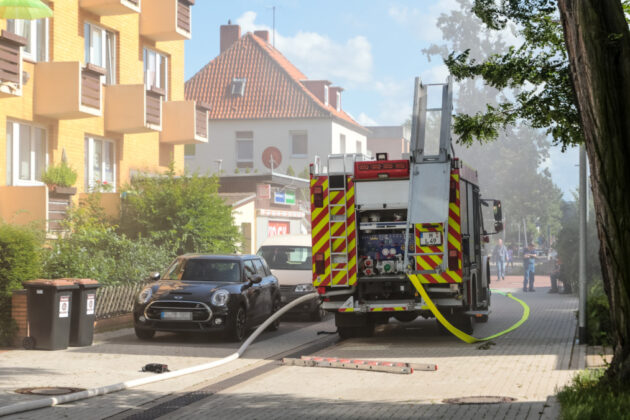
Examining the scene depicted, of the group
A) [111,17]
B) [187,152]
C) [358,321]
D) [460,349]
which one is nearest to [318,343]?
[358,321]

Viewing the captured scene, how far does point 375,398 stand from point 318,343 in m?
6.59

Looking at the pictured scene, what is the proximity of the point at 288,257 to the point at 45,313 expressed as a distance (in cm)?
890

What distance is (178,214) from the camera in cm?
2512

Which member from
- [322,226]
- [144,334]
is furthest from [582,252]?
[144,334]

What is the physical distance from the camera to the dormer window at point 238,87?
62.7m

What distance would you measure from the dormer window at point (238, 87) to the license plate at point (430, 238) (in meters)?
47.2

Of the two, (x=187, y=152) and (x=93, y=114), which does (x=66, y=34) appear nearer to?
(x=93, y=114)

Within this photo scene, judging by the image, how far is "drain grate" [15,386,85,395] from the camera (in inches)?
429

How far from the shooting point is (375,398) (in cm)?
1080

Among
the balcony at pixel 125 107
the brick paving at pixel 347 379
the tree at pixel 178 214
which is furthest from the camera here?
the balcony at pixel 125 107

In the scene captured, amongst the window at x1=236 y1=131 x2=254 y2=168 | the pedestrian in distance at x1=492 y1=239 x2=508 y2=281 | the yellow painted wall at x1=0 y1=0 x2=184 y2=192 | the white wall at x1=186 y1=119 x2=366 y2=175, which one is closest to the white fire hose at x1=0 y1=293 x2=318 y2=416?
the yellow painted wall at x1=0 y1=0 x2=184 y2=192

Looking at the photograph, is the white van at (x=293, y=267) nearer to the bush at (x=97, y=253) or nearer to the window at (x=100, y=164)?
the bush at (x=97, y=253)

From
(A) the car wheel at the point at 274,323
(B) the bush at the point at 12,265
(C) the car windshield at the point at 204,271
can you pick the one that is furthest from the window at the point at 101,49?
(B) the bush at the point at 12,265

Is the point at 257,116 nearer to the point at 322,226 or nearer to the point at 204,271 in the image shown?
the point at 204,271
